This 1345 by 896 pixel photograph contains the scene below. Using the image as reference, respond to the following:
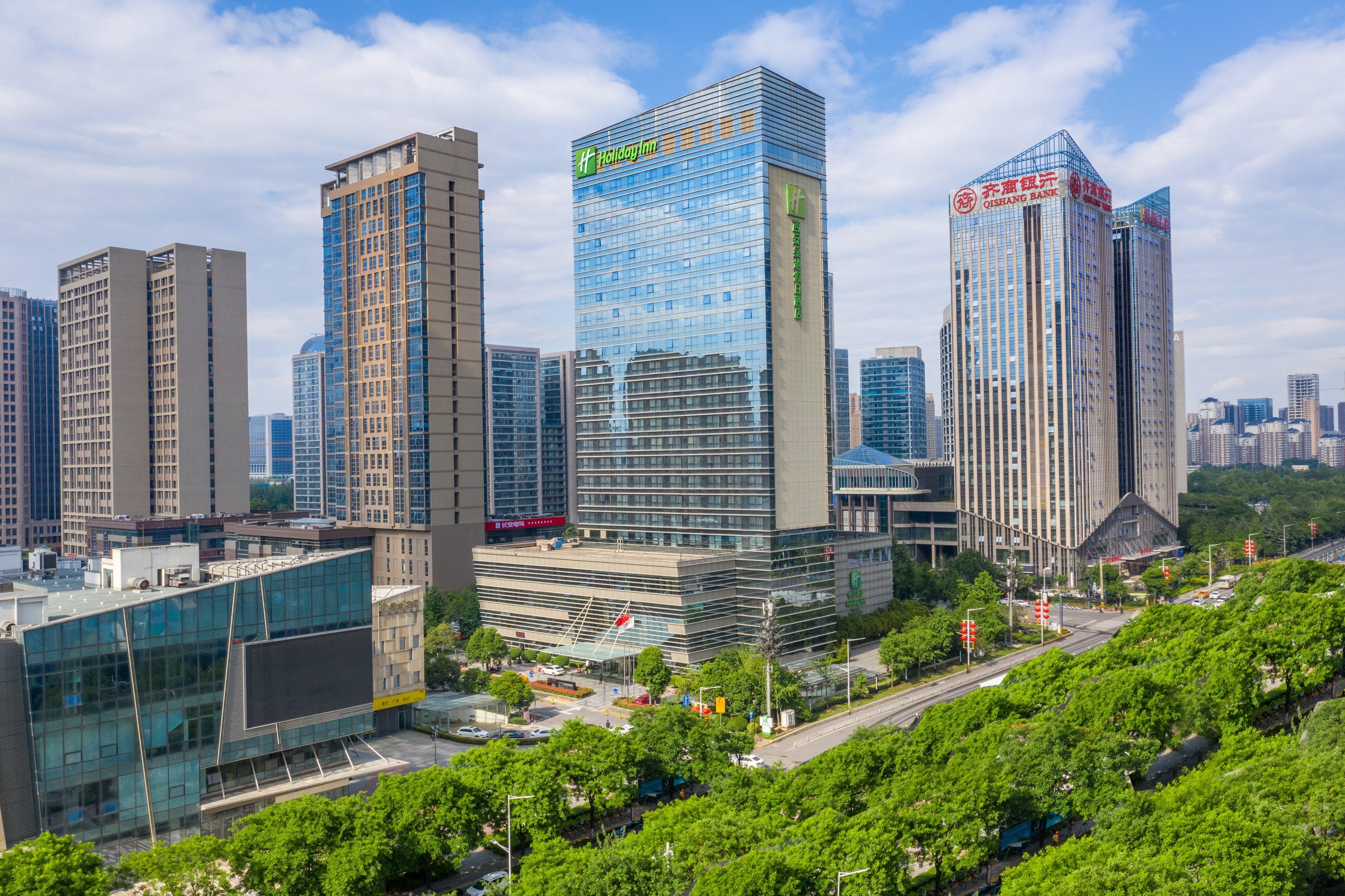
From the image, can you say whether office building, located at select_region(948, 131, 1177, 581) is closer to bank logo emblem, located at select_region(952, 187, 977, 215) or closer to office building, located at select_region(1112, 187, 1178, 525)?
bank logo emblem, located at select_region(952, 187, 977, 215)

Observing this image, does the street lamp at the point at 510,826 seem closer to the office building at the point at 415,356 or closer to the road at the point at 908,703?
the road at the point at 908,703

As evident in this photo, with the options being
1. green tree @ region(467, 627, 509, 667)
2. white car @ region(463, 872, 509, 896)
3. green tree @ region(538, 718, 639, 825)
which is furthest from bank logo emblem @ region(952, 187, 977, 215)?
white car @ region(463, 872, 509, 896)

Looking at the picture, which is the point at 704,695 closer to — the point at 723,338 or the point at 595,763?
the point at 595,763

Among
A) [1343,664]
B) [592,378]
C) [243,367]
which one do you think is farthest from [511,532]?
[1343,664]

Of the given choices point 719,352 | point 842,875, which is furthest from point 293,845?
point 719,352

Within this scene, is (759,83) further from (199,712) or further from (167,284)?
A: (167,284)
